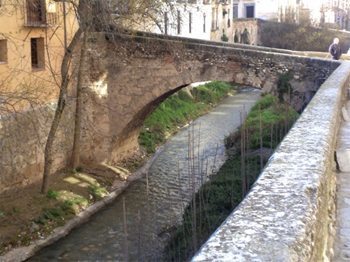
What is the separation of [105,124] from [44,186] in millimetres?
3182

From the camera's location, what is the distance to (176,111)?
19.1 metres

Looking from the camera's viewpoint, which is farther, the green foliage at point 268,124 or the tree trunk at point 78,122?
the tree trunk at point 78,122

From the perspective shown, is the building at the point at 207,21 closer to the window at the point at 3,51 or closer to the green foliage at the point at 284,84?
the green foliage at the point at 284,84

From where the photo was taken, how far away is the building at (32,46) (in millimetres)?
10367

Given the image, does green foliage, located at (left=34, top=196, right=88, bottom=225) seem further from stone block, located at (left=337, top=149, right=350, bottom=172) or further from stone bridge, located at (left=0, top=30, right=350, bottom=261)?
stone block, located at (left=337, top=149, right=350, bottom=172)

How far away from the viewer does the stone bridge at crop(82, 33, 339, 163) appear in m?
11.4

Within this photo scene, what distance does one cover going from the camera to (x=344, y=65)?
931cm

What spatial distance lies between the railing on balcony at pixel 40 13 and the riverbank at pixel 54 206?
10.6 feet

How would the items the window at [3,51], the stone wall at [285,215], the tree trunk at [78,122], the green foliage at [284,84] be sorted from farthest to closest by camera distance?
the tree trunk at [78,122], the green foliage at [284,84], the window at [3,51], the stone wall at [285,215]

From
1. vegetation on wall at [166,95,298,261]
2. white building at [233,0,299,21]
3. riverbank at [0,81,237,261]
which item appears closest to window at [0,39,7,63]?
riverbank at [0,81,237,261]

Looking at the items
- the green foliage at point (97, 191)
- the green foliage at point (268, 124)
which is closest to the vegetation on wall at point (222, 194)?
the green foliage at point (268, 124)

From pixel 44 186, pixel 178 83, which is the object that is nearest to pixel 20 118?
pixel 44 186

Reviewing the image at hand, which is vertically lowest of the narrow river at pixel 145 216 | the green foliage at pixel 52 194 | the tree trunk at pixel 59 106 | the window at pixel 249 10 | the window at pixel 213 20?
the narrow river at pixel 145 216

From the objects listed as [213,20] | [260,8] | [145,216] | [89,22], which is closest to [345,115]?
[145,216]
